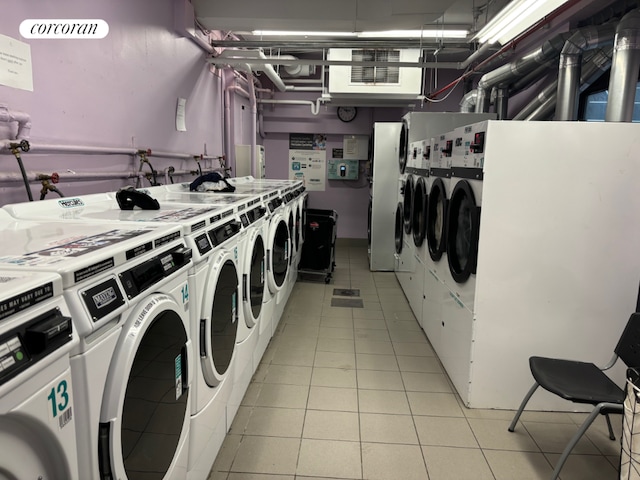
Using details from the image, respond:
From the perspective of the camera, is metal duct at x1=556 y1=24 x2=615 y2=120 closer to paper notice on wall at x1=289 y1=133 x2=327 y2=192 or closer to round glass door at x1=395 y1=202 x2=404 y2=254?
round glass door at x1=395 y1=202 x2=404 y2=254

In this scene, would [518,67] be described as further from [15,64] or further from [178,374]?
[178,374]

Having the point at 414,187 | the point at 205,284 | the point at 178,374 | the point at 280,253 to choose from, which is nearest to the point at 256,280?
the point at 280,253

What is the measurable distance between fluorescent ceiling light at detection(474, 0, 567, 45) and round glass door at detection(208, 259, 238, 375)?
2.52 m

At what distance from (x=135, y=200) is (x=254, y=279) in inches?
36.3

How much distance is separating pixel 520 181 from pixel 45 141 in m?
2.70

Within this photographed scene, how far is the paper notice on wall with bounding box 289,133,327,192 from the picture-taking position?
8.15 metres

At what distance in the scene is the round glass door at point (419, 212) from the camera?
13.9 feet

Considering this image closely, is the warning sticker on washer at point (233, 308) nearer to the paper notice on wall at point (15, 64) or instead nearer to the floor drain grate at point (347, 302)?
the paper notice on wall at point (15, 64)

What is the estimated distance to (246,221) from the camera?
253cm

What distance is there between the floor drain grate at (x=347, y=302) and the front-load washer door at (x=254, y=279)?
75.7 inches

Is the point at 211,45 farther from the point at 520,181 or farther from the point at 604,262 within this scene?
the point at 604,262

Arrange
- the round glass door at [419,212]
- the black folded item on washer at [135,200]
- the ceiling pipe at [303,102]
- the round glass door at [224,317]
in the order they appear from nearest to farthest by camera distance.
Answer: the round glass door at [224,317]
the black folded item on washer at [135,200]
the round glass door at [419,212]
the ceiling pipe at [303,102]

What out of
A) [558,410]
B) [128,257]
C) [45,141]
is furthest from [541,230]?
[45,141]

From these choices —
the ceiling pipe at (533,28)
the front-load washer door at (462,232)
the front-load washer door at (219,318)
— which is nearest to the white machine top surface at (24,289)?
the front-load washer door at (219,318)
